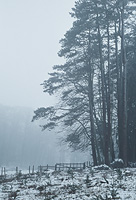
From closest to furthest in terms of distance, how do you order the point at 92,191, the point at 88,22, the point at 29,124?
1. the point at 92,191
2. the point at 88,22
3. the point at 29,124

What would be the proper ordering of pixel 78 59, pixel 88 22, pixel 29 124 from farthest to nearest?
1. pixel 29 124
2. pixel 78 59
3. pixel 88 22

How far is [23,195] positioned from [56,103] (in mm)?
12979

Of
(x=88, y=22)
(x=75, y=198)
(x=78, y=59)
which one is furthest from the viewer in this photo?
(x=78, y=59)

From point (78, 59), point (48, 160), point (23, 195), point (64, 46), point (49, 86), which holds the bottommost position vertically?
point (48, 160)

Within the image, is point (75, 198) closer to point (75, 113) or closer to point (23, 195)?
point (23, 195)

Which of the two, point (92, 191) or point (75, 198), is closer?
point (75, 198)

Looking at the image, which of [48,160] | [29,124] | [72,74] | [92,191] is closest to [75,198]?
[92,191]

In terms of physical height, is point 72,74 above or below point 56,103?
above

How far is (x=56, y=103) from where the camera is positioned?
21297 mm

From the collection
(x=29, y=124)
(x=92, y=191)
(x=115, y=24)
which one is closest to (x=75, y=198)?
(x=92, y=191)

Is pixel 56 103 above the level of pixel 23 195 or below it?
above

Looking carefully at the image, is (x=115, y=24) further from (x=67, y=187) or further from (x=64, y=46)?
(x=67, y=187)

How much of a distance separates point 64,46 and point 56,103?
5.17 meters

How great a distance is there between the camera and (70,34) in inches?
814
